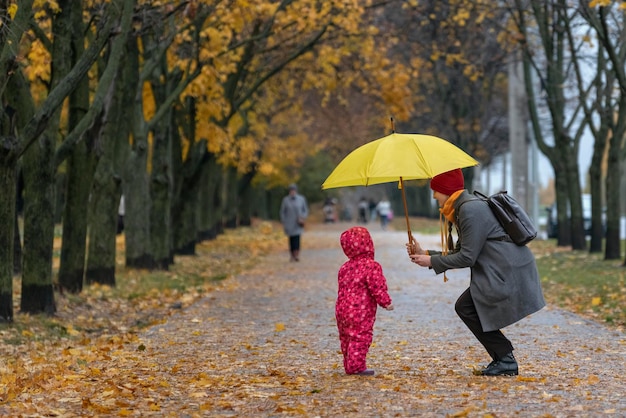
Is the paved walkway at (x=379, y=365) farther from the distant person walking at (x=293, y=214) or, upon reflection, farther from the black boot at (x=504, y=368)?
the distant person walking at (x=293, y=214)

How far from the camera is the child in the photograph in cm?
930

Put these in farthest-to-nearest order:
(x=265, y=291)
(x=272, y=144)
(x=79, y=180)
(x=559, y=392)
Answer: (x=272, y=144) < (x=265, y=291) < (x=79, y=180) < (x=559, y=392)

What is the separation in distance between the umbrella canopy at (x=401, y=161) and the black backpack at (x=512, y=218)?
1.14 feet

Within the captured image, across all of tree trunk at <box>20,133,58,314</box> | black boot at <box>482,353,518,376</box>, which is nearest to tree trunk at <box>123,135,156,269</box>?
tree trunk at <box>20,133,58,314</box>

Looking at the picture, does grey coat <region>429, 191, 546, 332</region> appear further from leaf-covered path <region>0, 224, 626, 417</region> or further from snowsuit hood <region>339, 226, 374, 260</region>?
snowsuit hood <region>339, 226, 374, 260</region>

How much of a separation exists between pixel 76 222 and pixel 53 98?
14.1 feet

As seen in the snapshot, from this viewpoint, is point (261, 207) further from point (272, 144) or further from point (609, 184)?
point (609, 184)

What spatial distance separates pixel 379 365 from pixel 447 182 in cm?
189

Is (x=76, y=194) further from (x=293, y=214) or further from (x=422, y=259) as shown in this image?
(x=293, y=214)

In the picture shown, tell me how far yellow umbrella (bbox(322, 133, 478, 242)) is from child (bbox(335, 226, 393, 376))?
1.42 ft

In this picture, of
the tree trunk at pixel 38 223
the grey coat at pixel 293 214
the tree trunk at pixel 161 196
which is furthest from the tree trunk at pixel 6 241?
the grey coat at pixel 293 214

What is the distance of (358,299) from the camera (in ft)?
30.7

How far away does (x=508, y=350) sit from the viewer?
9.09 meters

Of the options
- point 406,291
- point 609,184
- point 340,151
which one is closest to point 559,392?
point 406,291
